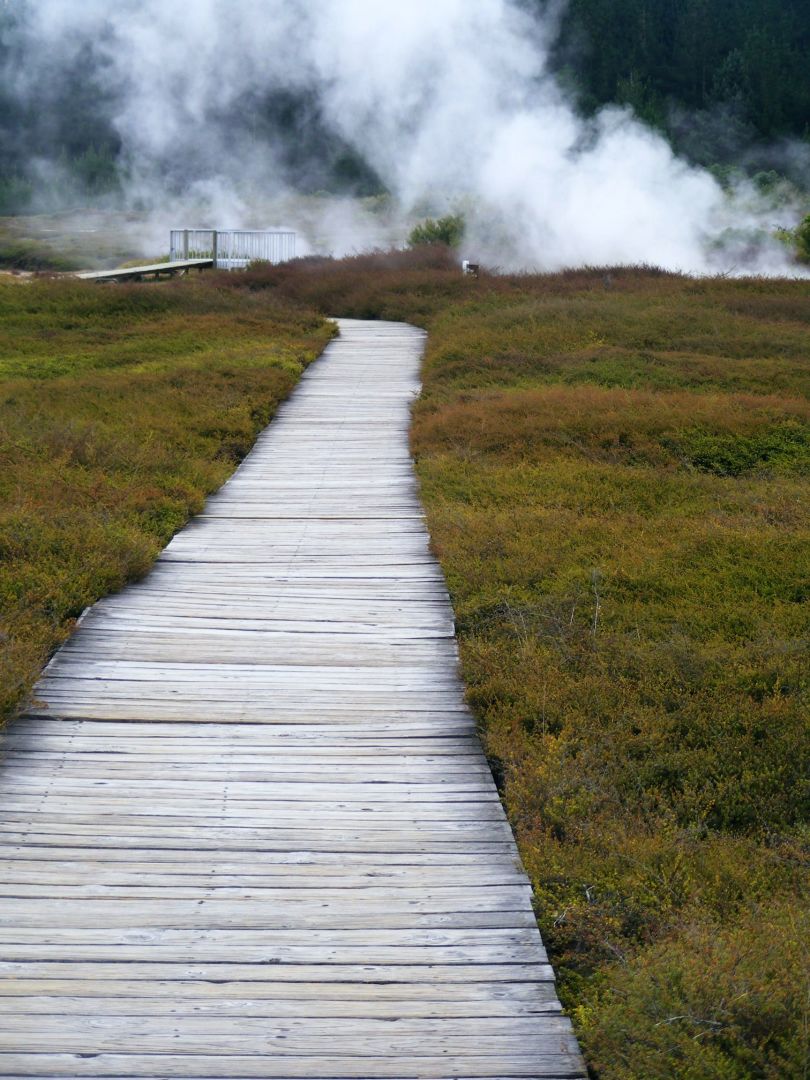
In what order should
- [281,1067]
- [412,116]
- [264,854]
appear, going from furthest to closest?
[412,116] → [264,854] → [281,1067]

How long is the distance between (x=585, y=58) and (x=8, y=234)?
28.7 m

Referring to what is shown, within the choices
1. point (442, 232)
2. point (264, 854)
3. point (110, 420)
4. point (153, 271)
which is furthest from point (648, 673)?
point (442, 232)

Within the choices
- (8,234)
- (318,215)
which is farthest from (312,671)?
(8,234)

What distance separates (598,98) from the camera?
57.5m

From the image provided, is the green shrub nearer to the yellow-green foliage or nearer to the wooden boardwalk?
the yellow-green foliage

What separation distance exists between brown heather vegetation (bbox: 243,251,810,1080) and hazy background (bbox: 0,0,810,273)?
22.3 meters

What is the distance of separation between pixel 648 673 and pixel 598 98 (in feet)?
186

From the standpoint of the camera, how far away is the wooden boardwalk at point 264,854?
336 centimetres

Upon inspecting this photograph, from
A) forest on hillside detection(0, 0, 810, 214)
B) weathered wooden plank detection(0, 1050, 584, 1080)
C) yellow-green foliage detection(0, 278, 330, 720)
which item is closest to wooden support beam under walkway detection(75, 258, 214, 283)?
yellow-green foliage detection(0, 278, 330, 720)

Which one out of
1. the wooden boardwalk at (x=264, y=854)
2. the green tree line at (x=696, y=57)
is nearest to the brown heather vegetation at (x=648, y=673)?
the wooden boardwalk at (x=264, y=854)

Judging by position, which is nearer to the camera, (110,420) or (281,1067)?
(281,1067)

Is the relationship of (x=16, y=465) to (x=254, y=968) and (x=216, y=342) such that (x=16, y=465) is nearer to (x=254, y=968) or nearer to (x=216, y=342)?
(x=254, y=968)

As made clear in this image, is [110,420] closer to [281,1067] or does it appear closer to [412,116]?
[281,1067]

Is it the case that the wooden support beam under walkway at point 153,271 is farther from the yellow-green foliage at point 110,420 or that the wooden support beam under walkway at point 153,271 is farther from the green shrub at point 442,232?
the green shrub at point 442,232
